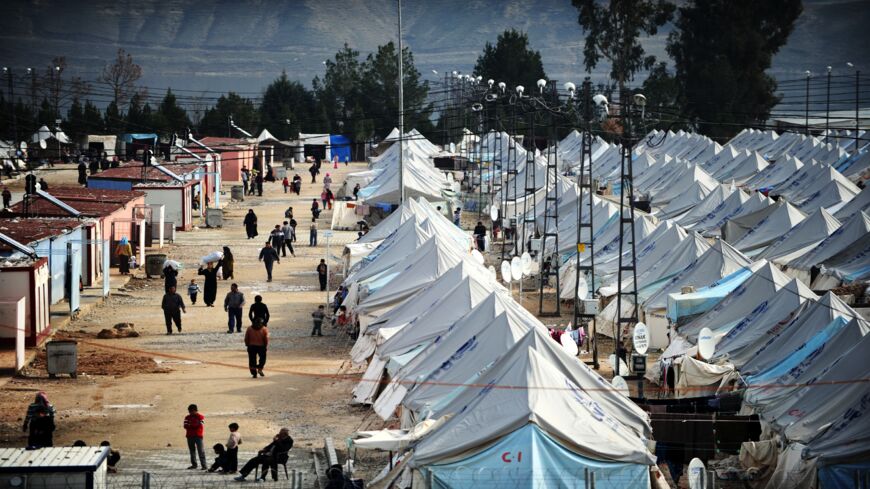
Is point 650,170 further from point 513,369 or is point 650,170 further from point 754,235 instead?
point 513,369

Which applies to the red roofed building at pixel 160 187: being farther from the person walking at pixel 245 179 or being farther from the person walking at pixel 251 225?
the person walking at pixel 245 179

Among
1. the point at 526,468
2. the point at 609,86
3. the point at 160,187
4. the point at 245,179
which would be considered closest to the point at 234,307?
the point at 526,468

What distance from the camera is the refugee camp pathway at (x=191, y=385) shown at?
789 inches

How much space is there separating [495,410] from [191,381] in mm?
10897

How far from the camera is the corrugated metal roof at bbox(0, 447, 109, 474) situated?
13.4m

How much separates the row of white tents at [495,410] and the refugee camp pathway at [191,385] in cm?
170

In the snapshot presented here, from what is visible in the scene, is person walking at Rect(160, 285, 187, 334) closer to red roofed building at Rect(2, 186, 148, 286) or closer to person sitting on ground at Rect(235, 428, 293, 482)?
red roofed building at Rect(2, 186, 148, 286)

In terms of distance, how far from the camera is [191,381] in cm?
2403

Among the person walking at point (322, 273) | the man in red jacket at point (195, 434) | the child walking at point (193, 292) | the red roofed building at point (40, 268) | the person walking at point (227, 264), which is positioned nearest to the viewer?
the man in red jacket at point (195, 434)

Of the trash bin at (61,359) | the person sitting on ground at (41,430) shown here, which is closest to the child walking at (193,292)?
the trash bin at (61,359)

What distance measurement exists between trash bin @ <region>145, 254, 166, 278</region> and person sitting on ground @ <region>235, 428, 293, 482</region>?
2073 centimetres

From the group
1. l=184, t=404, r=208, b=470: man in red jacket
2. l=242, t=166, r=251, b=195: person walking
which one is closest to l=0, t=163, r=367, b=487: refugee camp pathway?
l=184, t=404, r=208, b=470: man in red jacket

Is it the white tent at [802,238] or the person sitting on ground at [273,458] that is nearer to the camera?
the person sitting on ground at [273,458]

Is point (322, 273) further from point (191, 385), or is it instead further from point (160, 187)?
point (160, 187)
